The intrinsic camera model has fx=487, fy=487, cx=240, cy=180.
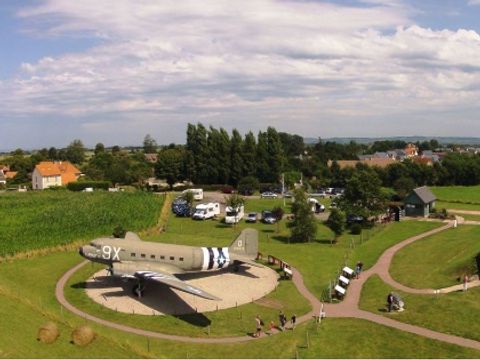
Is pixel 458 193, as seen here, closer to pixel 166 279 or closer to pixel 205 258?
pixel 205 258

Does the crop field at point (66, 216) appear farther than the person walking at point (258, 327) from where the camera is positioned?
Yes

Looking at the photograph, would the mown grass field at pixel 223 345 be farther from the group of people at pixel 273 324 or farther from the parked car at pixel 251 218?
the parked car at pixel 251 218

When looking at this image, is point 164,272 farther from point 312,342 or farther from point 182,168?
point 182,168

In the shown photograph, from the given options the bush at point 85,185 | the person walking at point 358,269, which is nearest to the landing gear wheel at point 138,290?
the person walking at point 358,269

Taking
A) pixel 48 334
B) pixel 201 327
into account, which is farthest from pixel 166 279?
pixel 48 334

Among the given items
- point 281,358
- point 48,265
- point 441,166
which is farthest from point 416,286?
point 441,166

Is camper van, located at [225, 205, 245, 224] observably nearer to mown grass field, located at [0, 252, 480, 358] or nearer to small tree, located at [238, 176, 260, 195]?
small tree, located at [238, 176, 260, 195]

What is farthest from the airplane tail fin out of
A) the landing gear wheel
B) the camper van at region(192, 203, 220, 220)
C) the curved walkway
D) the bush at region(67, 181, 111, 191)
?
the bush at region(67, 181, 111, 191)

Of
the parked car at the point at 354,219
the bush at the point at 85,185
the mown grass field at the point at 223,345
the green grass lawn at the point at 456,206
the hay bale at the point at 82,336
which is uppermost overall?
the bush at the point at 85,185
